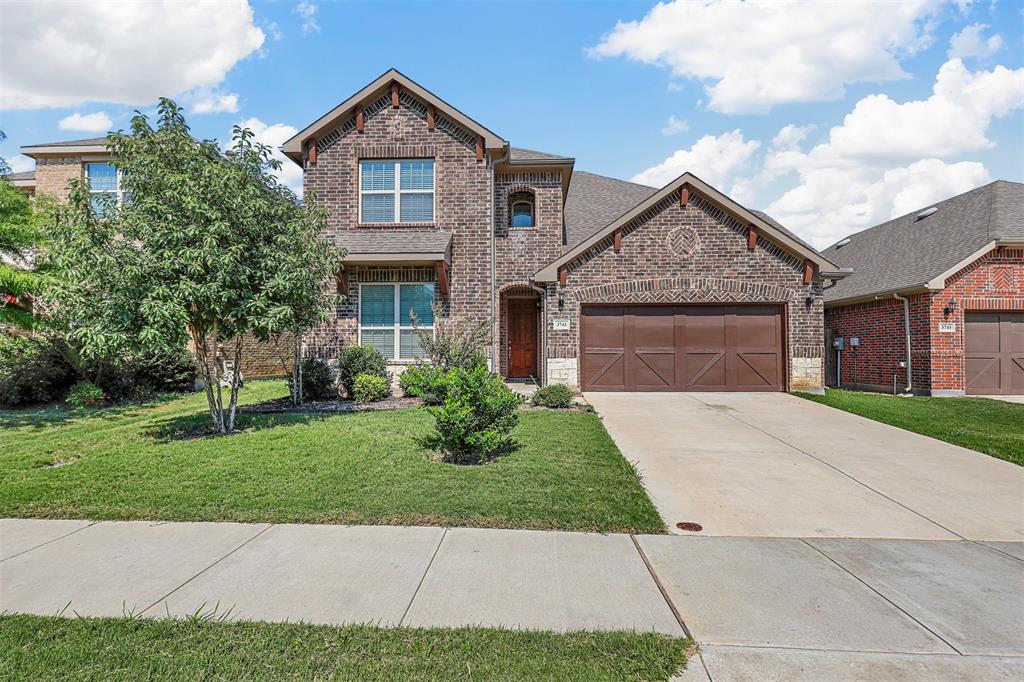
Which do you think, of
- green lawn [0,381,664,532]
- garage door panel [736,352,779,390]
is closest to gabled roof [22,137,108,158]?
green lawn [0,381,664,532]

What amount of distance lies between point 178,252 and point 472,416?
5272 millimetres

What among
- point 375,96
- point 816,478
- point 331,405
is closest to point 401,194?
point 375,96

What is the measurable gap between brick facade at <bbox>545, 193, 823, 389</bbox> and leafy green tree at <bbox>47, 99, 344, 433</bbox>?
721 cm

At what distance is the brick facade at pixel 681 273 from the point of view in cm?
1392

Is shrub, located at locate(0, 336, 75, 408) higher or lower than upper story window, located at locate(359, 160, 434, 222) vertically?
lower

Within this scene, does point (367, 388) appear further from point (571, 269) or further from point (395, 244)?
point (571, 269)

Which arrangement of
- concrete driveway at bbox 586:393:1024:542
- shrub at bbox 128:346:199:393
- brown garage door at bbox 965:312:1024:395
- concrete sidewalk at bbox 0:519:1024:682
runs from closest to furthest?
concrete sidewalk at bbox 0:519:1024:682, concrete driveway at bbox 586:393:1024:542, shrub at bbox 128:346:199:393, brown garage door at bbox 965:312:1024:395

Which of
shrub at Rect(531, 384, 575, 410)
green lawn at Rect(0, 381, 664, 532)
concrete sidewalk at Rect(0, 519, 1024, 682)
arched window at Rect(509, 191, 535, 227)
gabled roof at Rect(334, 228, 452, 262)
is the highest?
arched window at Rect(509, 191, 535, 227)

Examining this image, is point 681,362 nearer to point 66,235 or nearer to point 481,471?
point 481,471

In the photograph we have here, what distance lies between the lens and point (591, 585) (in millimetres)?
3674

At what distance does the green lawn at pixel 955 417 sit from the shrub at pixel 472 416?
729 cm

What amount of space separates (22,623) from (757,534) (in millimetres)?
5483

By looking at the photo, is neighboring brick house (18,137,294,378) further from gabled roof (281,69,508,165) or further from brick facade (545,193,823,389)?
brick facade (545,193,823,389)

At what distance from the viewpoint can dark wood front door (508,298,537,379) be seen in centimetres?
1695
